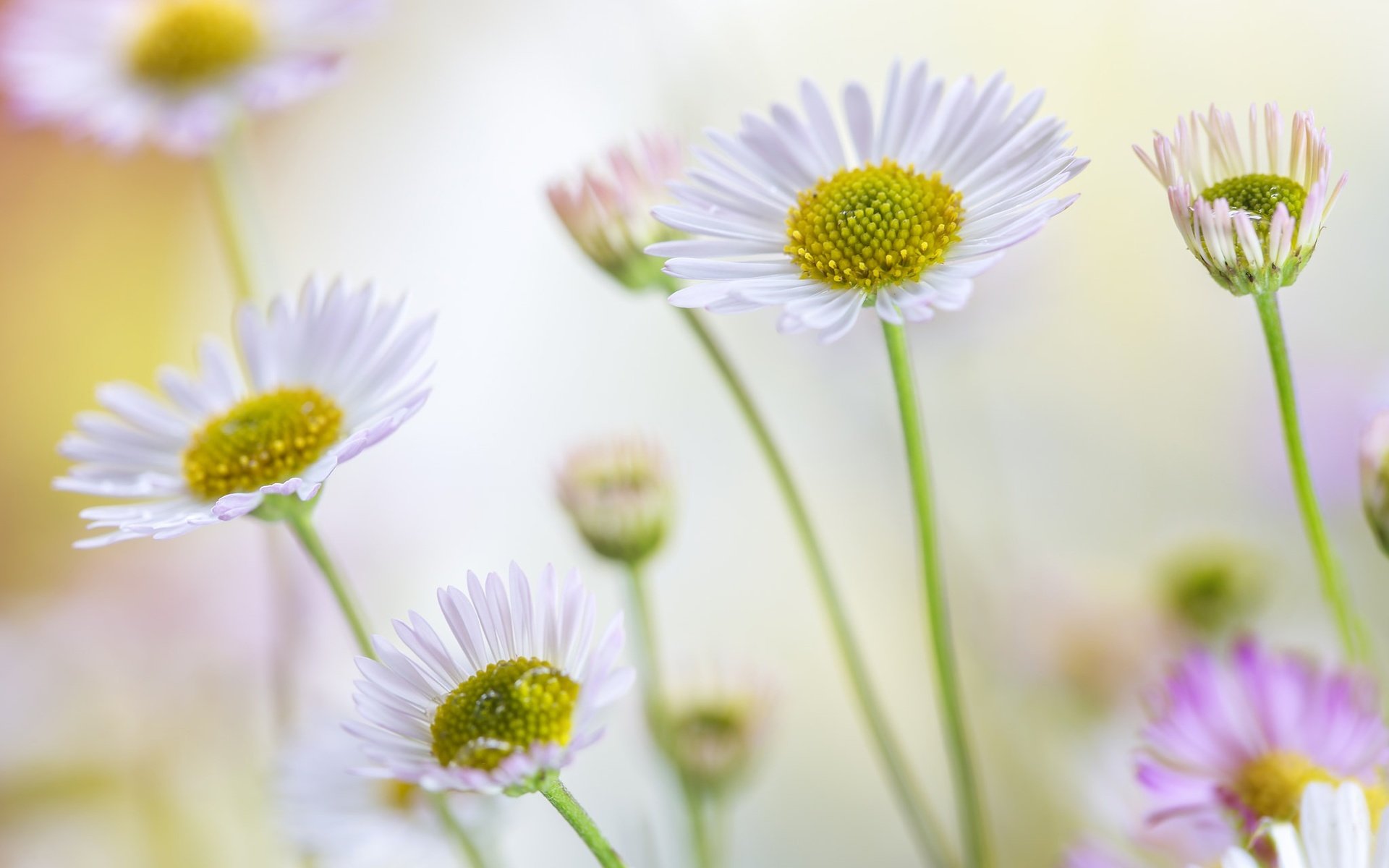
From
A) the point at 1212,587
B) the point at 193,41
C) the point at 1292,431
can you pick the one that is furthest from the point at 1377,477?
the point at 193,41

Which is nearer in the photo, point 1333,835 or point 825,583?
→ point 1333,835

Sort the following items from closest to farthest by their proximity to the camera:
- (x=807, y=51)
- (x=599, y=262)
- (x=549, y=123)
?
1. (x=599, y=262)
2. (x=807, y=51)
3. (x=549, y=123)

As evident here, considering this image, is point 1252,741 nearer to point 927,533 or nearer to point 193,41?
point 927,533

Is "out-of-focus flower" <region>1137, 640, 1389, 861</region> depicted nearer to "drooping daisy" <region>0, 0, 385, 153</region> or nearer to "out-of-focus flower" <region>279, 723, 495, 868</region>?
"out-of-focus flower" <region>279, 723, 495, 868</region>

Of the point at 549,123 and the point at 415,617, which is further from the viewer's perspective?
the point at 549,123

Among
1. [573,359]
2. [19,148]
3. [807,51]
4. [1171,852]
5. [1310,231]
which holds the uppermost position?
[19,148]

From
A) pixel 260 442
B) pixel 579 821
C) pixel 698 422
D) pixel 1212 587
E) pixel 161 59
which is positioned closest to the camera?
pixel 579 821

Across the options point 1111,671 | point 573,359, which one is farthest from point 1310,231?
point 573,359

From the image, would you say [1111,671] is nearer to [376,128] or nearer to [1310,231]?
[1310,231]
